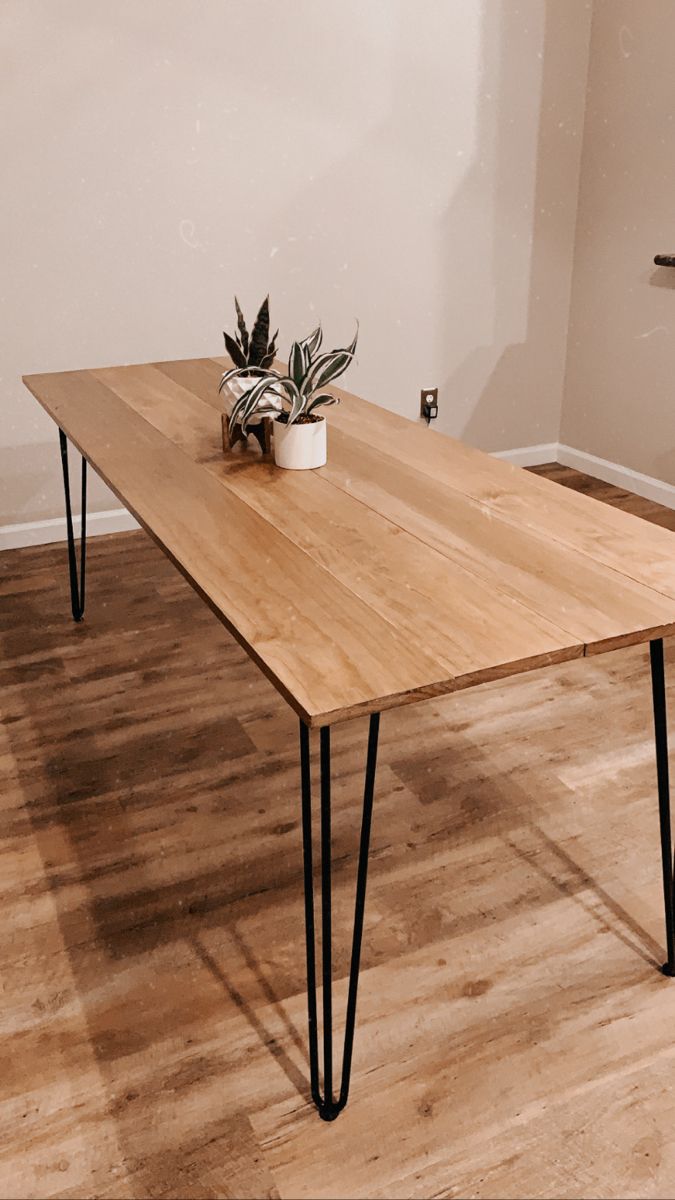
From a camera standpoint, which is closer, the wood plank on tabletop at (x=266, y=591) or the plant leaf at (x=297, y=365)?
the wood plank on tabletop at (x=266, y=591)

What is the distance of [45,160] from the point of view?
115 inches

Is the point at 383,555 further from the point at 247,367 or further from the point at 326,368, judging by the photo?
the point at 247,367

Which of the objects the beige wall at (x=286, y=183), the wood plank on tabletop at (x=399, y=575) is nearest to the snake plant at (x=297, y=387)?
the wood plank on tabletop at (x=399, y=575)

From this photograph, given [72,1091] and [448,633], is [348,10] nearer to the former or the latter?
[448,633]

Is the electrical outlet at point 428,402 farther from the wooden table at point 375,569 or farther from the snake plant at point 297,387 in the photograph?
the snake plant at point 297,387

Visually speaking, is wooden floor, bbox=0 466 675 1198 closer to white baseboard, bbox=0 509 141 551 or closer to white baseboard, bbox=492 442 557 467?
white baseboard, bbox=0 509 141 551

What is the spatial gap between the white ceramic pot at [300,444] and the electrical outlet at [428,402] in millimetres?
1907

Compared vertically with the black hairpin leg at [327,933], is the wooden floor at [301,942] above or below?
below

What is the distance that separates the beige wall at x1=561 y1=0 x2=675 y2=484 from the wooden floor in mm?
1366

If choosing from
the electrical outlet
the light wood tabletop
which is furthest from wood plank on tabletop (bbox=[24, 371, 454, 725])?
the electrical outlet

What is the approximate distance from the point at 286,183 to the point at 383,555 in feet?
7.02

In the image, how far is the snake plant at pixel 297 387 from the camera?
1815mm

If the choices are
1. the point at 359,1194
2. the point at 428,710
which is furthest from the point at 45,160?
the point at 359,1194

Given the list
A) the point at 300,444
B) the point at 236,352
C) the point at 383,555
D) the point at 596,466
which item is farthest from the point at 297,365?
the point at 596,466
